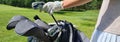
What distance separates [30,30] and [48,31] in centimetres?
28

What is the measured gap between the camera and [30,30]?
259 centimetres

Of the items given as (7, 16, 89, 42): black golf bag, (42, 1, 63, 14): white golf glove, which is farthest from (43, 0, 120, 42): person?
(7, 16, 89, 42): black golf bag

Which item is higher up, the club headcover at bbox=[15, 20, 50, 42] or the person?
the person

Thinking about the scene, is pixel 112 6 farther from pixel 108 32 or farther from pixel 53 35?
pixel 53 35

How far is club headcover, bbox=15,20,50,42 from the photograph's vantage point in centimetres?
260

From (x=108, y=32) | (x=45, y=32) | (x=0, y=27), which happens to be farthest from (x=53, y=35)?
(x=0, y=27)

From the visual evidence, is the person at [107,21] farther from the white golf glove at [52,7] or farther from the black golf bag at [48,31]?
the black golf bag at [48,31]

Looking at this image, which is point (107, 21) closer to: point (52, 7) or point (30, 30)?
point (52, 7)

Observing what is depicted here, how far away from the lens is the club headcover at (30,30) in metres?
2.60

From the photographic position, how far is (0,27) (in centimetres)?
1030

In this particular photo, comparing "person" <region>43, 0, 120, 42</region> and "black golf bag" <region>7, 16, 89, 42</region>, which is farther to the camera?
"black golf bag" <region>7, 16, 89, 42</region>

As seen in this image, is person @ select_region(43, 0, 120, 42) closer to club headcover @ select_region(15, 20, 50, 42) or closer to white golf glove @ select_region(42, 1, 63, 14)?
white golf glove @ select_region(42, 1, 63, 14)

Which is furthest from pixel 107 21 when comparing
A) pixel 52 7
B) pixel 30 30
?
pixel 30 30

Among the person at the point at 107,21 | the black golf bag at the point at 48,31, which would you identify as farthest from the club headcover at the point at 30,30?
the person at the point at 107,21
